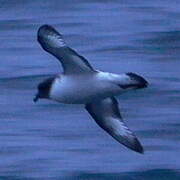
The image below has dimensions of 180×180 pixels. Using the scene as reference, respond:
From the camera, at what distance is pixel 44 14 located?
687 inches

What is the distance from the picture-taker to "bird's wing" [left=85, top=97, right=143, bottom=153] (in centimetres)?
1085

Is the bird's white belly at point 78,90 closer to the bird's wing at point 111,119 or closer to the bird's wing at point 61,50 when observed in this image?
the bird's wing at point 61,50

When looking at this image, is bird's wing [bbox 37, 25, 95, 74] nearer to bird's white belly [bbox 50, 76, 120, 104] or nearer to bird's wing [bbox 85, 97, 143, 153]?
bird's white belly [bbox 50, 76, 120, 104]

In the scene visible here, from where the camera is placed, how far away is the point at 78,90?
10141 mm

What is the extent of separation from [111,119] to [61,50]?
1.12 metres

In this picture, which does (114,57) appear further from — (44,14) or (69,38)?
(44,14)

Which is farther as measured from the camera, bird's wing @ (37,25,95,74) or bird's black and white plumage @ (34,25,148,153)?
bird's wing @ (37,25,95,74)

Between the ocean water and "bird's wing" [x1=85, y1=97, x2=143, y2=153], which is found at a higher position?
"bird's wing" [x1=85, y1=97, x2=143, y2=153]

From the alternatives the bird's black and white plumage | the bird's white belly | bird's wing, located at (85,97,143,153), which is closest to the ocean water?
bird's wing, located at (85,97,143,153)

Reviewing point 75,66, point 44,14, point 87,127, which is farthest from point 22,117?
point 44,14

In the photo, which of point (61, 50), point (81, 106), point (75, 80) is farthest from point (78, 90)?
point (81, 106)

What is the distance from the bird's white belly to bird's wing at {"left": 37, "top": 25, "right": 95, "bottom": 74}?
9 cm

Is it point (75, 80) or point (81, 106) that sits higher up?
point (75, 80)

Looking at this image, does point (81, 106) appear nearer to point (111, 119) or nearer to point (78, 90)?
point (111, 119)
